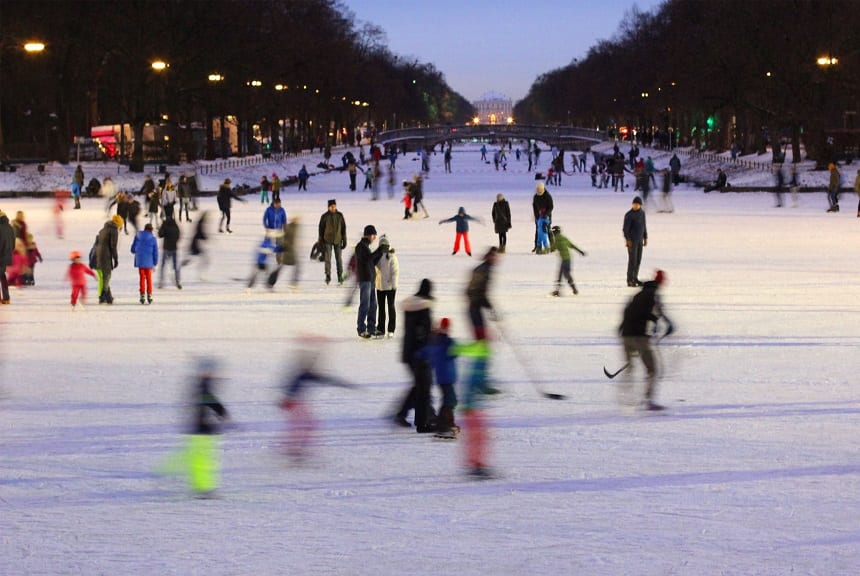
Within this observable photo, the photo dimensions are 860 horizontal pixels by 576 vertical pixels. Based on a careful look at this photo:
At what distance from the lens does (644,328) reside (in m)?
11.2

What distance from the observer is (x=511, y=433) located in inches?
405

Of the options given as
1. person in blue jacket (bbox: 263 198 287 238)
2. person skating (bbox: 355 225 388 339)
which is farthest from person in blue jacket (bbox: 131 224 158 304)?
person skating (bbox: 355 225 388 339)

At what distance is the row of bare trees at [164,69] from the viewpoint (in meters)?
57.0

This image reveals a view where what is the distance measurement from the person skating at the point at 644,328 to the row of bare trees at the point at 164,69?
46632 mm

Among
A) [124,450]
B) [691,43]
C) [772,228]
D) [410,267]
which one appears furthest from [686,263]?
[691,43]

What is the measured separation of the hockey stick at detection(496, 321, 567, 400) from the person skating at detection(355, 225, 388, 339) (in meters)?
1.43

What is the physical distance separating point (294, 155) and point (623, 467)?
80.5m

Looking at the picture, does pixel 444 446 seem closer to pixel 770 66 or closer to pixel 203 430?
pixel 203 430

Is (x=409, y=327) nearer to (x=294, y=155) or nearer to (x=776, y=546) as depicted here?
(x=776, y=546)

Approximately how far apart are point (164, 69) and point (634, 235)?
1698 inches

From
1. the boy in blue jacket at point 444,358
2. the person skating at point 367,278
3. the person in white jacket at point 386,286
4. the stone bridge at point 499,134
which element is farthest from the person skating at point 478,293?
the stone bridge at point 499,134

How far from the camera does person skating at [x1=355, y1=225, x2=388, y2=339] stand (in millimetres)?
14492

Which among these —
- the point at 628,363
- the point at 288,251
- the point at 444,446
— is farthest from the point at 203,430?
the point at 288,251

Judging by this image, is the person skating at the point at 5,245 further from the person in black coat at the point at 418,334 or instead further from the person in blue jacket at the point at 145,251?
the person in black coat at the point at 418,334
